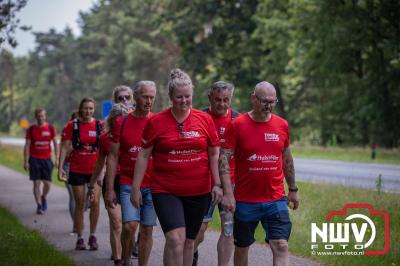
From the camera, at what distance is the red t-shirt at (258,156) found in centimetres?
653

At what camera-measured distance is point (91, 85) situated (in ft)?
304

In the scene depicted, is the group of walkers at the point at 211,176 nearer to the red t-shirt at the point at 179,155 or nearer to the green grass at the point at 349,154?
the red t-shirt at the point at 179,155

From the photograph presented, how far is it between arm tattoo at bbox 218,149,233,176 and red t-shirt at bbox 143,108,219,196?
0.17 m

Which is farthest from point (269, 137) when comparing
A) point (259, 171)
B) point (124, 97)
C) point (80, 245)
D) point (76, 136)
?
point (76, 136)

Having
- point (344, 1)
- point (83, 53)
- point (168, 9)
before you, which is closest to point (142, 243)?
point (344, 1)

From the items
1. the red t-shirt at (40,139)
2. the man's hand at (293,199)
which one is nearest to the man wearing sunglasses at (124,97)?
the man's hand at (293,199)

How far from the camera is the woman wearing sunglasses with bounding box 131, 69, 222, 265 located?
6293 millimetres

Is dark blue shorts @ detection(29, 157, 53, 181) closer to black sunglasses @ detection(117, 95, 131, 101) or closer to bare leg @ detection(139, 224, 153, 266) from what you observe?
black sunglasses @ detection(117, 95, 131, 101)

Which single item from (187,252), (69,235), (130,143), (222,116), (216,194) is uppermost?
(222,116)

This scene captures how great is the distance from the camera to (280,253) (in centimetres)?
638

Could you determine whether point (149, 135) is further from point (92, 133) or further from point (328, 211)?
point (328, 211)

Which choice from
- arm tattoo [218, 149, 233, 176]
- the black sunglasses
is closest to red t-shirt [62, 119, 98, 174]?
the black sunglasses

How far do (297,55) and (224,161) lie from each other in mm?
30439

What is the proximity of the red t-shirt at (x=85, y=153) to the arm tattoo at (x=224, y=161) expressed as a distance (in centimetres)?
422
